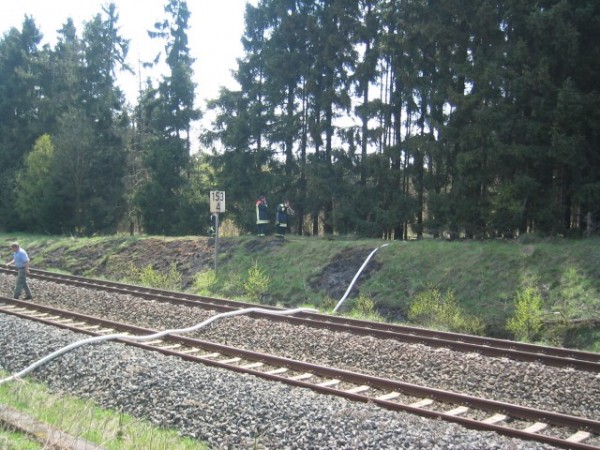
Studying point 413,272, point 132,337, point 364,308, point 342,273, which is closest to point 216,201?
point 342,273

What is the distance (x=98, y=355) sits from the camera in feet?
31.1

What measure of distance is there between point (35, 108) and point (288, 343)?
1694 inches

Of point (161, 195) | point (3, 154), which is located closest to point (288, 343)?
point (161, 195)

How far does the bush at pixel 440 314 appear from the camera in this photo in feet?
46.1

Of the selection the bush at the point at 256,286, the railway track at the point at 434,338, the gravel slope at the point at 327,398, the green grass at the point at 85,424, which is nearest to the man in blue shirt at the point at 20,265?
the railway track at the point at 434,338

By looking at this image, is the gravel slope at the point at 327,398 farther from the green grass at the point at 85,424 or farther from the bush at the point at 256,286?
the bush at the point at 256,286

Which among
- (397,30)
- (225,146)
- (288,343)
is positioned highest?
(397,30)

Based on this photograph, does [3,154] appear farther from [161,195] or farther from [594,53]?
[594,53]

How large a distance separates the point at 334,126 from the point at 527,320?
57.7 ft

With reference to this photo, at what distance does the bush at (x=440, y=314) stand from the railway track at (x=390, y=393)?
5.95 metres

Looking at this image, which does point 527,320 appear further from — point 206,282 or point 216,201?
point 206,282

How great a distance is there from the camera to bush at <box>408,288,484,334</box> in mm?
14047

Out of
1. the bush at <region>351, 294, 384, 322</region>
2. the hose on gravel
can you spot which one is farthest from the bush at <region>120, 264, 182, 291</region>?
the hose on gravel

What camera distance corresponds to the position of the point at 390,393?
811 cm
